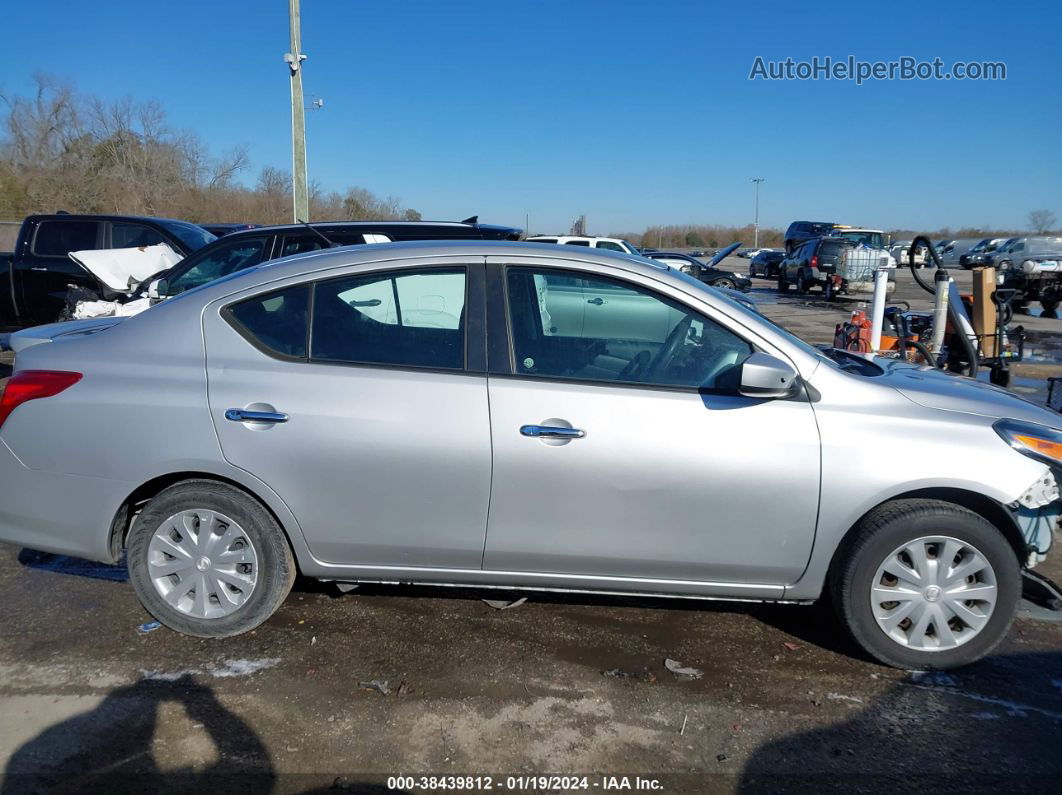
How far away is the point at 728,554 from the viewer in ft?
10.8

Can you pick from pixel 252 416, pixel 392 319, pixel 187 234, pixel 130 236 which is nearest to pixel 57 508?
pixel 252 416

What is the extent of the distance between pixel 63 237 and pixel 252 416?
875 cm

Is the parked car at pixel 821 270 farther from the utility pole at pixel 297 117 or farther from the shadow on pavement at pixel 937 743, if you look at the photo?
the shadow on pavement at pixel 937 743

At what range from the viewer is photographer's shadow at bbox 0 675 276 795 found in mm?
2650

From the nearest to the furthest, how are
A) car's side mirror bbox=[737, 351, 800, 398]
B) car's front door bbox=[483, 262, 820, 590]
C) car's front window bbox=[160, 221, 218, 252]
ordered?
Result: car's side mirror bbox=[737, 351, 800, 398] < car's front door bbox=[483, 262, 820, 590] < car's front window bbox=[160, 221, 218, 252]

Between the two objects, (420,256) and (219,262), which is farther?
(219,262)

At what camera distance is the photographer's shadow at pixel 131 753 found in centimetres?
265

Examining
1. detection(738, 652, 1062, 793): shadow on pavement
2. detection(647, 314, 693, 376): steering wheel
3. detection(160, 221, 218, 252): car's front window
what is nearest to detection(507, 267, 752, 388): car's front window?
detection(647, 314, 693, 376): steering wheel

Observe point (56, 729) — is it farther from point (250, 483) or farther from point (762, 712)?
point (762, 712)

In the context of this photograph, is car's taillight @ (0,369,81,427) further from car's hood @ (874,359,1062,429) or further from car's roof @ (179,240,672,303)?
car's hood @ (874,359,1062,429)

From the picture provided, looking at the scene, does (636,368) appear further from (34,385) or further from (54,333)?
(54,333)

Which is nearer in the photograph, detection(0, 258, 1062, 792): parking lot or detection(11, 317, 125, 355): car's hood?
detection(0, 258, 1062, 792): parking lot

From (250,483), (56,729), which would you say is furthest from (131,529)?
(56,729)

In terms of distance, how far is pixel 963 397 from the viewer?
11.2 ft
